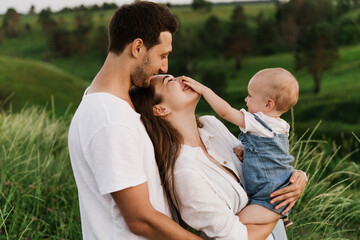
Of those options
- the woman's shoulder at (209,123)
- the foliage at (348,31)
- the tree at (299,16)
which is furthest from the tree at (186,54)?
the woman's shoulder at (209,123)

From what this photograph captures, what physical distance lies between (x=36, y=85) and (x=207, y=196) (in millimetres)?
12818

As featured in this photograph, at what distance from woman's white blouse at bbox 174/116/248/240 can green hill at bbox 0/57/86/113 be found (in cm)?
A: 1071

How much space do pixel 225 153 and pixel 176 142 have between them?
0.35 meters

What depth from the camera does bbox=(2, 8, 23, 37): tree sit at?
803 inches

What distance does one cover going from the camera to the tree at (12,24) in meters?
20.4

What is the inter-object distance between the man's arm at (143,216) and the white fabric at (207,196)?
0.42ft

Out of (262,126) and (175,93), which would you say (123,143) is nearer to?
(175,93)

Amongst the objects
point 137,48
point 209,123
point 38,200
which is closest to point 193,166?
point 209,123

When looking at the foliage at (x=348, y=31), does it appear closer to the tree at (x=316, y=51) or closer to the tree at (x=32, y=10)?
the tree at (x=316, y=51)

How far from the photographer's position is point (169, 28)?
2299 millimetres

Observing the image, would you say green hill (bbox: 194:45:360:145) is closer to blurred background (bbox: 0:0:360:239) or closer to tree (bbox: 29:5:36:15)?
blurred background (bbox: 0:0:360:239)

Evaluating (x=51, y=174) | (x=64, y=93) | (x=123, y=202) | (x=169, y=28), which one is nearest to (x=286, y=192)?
(x=123, y=202)

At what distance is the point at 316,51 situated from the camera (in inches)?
494

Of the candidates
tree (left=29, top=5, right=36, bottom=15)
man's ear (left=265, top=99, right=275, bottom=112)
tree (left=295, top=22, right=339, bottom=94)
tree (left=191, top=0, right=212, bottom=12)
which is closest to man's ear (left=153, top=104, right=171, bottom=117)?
man's ear (left=265, top=99, right=275, bottom=112)
